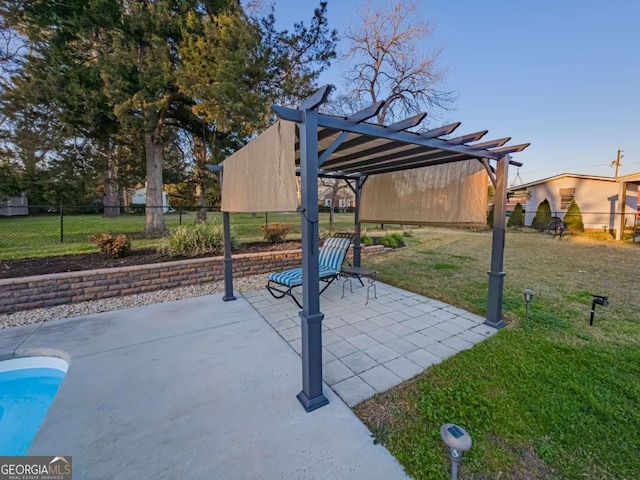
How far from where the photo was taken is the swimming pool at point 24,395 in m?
2.28

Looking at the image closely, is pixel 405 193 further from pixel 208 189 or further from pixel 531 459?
pixel 208 189

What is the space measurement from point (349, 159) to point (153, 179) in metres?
7.68

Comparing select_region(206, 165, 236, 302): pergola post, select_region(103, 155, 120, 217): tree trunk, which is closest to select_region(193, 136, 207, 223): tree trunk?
select_region(103, 155, 120, 217): tree trunk

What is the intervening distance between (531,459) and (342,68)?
48.3 ft

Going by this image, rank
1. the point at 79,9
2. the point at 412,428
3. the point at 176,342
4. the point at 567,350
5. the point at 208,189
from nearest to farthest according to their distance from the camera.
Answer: the point at 412,428, the point at 567,350, the point at 176,342, the point at 79,9, the point at 208,189

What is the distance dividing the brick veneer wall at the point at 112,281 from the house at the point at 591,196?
14643 millimetres

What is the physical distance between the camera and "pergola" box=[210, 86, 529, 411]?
2.08 meters

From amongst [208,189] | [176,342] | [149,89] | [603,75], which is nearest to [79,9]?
[149,89]

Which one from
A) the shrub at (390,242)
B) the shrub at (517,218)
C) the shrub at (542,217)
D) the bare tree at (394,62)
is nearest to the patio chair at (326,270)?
the shrub at (390,242)

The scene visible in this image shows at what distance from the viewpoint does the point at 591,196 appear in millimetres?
14281

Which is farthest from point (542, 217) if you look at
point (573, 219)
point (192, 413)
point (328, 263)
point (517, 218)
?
point (192, 413)

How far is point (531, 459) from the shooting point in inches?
69.4

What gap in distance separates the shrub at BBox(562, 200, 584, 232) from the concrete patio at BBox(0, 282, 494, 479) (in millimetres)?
14282

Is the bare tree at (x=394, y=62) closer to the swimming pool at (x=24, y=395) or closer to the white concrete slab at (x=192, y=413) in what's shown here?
the white concrete slab at (x=192, y=413)
